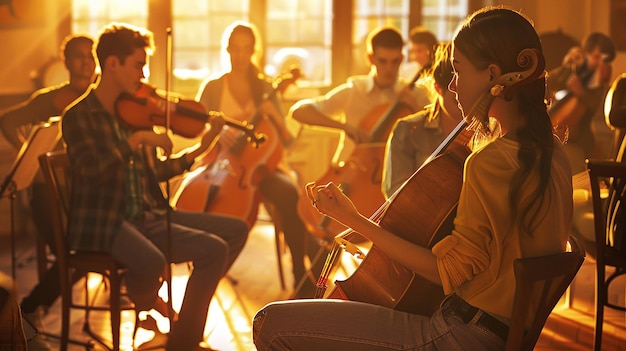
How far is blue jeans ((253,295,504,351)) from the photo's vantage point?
1.73 m

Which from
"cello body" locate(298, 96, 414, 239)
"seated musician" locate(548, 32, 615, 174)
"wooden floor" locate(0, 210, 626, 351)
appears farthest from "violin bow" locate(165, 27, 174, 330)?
"seated musician" locate(548, 32, 615, 174)

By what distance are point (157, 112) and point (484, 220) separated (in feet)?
6.25

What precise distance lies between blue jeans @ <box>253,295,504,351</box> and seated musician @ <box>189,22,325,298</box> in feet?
8.07

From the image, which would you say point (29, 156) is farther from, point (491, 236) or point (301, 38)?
point (301, 38)

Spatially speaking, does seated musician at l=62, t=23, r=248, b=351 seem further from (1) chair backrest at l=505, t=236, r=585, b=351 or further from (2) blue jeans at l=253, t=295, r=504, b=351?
(1) chair backrest at l=505, t=236, r=585, b=351

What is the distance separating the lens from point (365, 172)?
4.09 m

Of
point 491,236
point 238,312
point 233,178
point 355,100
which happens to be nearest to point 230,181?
point 233,178

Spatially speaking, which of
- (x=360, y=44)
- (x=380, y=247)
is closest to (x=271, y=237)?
(x=360, y=44)

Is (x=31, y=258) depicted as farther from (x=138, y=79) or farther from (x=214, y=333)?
(x=138, y=79)

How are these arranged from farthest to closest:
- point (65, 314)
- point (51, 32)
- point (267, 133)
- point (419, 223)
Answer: point (51, 32) → point (267, 133) → point (65, 314) → point (419, 223)

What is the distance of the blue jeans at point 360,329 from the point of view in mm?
1732

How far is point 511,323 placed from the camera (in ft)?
5.44

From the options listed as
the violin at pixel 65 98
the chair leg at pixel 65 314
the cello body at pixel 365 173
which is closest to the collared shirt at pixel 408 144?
the cello body at pixel 365 173

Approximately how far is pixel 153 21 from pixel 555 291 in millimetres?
5446
